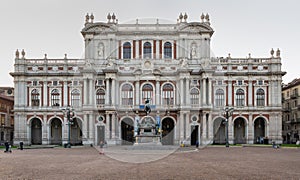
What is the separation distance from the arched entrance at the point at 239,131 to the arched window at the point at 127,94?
20.2 metres

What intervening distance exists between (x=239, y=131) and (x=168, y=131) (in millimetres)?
13428

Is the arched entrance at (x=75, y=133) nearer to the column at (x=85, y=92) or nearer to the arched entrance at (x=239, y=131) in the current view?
the column at (x=85, y=92)

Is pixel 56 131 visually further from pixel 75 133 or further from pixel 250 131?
pixel 250 131

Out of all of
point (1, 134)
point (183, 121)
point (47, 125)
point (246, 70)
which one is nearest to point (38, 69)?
point (47, 125)

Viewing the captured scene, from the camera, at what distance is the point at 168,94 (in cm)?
6925

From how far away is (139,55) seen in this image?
70.2m

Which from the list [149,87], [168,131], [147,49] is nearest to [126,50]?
[147,49]

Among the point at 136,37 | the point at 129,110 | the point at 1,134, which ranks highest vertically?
the point at 136,37

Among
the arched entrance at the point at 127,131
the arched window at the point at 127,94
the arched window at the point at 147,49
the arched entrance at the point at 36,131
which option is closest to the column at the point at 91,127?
the arched entrance at the point at 127,131

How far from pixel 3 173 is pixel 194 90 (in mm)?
49773

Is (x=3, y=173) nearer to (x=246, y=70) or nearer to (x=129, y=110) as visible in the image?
(x=129, y=110)

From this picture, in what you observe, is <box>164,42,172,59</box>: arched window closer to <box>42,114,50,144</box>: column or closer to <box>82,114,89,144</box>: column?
<box>82,114,89,144</box>: column

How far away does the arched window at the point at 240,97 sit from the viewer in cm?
6925

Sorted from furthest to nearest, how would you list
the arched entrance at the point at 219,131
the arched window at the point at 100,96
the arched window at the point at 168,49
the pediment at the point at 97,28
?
the arched window at the point at 168,49, the pediment at the point at 97,28, the arched entrance at the point at 219,131, the arched window at the point at 100,96
